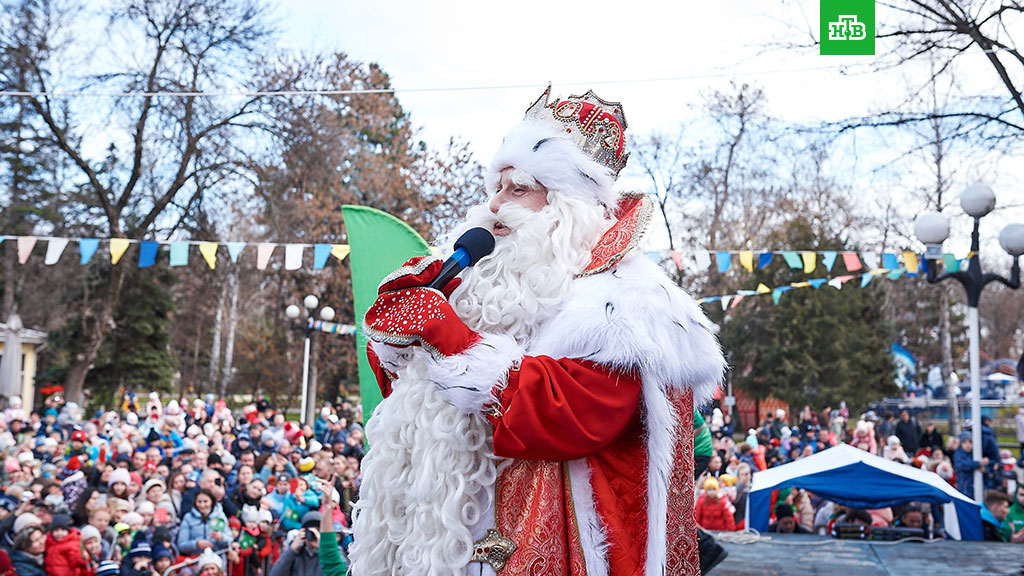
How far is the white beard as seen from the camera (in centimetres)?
210

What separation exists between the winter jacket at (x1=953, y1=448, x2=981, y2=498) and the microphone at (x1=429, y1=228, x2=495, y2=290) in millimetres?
10538

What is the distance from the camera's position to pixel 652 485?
2.16 metres

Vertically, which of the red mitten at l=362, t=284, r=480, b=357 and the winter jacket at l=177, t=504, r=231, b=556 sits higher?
the red mitten at l=362, t=284, r=480, b=357

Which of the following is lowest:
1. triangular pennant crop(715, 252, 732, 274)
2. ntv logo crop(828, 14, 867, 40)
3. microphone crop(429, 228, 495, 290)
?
microphone crop(429, 228, 495, 290)

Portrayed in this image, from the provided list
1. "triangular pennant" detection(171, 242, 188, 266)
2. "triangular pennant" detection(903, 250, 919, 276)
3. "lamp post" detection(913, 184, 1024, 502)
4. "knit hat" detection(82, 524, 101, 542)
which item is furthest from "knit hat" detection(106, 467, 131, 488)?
"triangular pennant" detection(903, 250, 919, 276)

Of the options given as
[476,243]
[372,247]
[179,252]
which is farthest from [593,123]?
[179,252]

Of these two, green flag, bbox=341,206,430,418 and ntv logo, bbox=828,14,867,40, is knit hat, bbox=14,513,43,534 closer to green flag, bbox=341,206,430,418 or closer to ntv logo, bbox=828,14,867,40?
green flag, bbox=341,206,430,418

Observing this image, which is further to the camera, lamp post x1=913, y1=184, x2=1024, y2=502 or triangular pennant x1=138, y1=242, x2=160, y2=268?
triangular pennant x1=138, y1=242, x2=160, y2=268

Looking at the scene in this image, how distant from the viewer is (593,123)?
249cm

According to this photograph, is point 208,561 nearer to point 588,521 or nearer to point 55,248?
point 588,521

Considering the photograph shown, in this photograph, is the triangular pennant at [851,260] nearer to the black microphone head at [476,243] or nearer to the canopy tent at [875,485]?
the canopy tent at [875,485]

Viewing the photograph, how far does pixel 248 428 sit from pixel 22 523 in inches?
327

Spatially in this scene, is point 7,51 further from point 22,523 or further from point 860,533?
point 860,533

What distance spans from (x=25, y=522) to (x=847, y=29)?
8585mm
